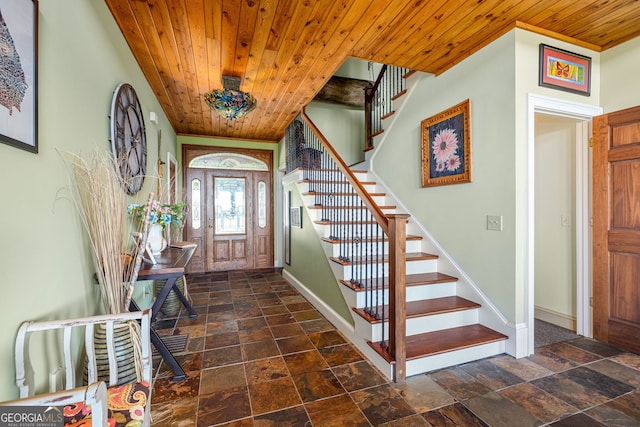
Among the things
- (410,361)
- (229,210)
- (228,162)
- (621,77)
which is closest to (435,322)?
(410,361)

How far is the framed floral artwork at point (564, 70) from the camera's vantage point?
2361 millimetres

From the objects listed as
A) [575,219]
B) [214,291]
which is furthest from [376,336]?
[214,291]

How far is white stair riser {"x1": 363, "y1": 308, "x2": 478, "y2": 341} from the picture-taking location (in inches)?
92.0

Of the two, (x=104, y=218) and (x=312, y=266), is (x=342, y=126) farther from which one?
(x=104, y=218)

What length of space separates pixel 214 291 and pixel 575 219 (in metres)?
4.46

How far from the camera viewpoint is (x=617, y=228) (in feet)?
8.07

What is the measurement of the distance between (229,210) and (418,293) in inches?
166

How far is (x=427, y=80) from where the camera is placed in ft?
10.4

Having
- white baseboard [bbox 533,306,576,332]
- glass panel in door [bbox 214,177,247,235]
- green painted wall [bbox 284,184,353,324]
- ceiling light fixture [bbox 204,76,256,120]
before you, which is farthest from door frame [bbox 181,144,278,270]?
white baseboard [bbox 533,306,576,332]

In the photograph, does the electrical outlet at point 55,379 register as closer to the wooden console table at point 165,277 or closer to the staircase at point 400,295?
the wooden console table at point 165,277

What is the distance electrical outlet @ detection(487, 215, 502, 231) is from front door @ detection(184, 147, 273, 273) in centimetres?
434

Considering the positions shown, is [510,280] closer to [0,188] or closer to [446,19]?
[446,19]

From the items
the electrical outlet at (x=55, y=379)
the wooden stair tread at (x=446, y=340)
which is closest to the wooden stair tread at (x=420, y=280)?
the wooden stair tread at (x=446, y=340)

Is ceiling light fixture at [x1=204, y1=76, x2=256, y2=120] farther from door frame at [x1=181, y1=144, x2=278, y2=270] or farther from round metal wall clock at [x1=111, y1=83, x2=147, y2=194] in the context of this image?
door frame at [x1=181, y1=144, x2=278, y2=270]
